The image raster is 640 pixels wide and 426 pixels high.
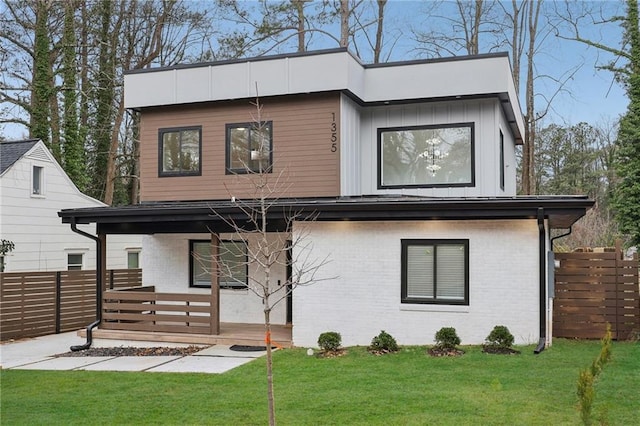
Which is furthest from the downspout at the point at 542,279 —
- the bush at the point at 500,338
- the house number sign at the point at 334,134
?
the house number sign at the point at 334,134

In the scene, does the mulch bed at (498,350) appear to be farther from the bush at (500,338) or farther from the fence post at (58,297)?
the fence post at (58,297)

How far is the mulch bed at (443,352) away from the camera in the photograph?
9.56 m

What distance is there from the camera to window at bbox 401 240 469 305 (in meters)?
10.3

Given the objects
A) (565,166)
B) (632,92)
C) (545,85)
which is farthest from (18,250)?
(565,166)

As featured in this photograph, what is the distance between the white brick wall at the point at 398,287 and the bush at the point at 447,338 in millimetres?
477

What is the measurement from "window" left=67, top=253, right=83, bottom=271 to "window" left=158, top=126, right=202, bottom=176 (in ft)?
20.0

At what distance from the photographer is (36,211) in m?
16.8

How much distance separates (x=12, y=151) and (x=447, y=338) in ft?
44.0

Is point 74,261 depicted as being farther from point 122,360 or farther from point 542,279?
point 542,279

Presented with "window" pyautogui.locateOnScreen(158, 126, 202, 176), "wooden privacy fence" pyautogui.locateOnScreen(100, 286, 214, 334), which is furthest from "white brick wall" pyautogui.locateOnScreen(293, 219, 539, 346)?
"window" pyautogui.locateOnScreen(158, 126, 202, 176)

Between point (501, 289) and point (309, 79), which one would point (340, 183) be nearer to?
point (309, 79)

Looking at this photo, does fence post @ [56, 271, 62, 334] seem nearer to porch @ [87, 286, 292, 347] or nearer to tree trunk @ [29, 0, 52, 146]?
porch @ [87, 286, 292, 347]

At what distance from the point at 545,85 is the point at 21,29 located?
21.8m

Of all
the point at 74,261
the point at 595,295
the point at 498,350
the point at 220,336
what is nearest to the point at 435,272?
the point at 498,350
